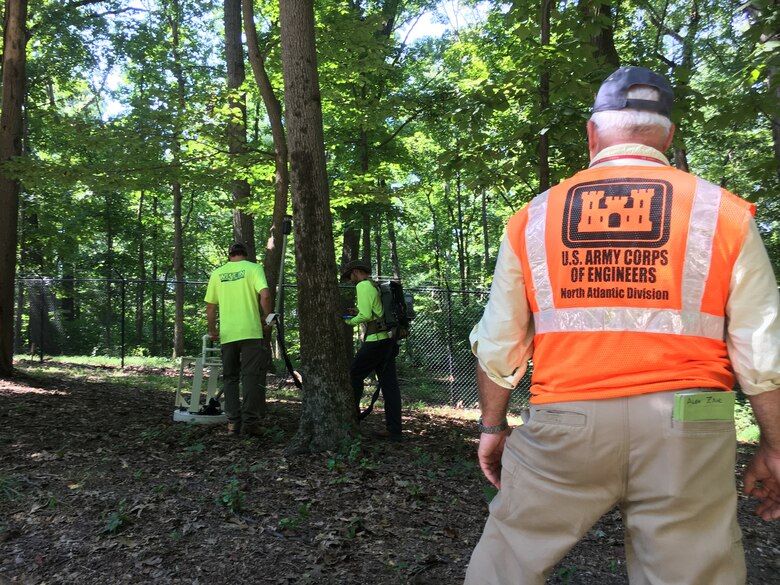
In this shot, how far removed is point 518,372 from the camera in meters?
1.77

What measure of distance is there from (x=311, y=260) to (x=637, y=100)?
372 cm

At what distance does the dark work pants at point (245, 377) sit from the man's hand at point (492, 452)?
14.5 feet

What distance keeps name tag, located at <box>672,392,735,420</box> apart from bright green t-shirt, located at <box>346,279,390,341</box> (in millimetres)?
4828

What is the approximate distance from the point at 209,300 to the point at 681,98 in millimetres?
4860

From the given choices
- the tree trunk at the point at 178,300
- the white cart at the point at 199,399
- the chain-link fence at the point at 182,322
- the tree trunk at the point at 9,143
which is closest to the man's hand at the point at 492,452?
the white cart at the point at 199,399

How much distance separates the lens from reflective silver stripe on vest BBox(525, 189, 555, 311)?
1.67m

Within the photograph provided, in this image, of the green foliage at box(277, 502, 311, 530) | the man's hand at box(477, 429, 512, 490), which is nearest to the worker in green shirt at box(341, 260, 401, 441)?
the green foliage at box(277, 502, 311, 530)

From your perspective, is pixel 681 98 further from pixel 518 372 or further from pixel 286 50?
pixel 518 372

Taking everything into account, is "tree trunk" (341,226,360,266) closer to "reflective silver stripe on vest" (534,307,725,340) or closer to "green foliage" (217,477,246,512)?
"green foliage" (217,477,246,512)

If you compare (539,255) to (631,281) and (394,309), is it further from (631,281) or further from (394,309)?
(394,309)

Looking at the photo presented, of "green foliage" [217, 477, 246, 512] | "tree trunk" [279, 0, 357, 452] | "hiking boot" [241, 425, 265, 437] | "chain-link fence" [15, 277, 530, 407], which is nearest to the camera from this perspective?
"green foliage" [217, 477, 246, 512]

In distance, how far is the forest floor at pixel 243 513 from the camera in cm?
325

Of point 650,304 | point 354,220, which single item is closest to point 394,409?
point 650,304

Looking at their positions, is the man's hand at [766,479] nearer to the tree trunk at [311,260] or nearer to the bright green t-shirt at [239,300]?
the tree trunk at [311,260]
